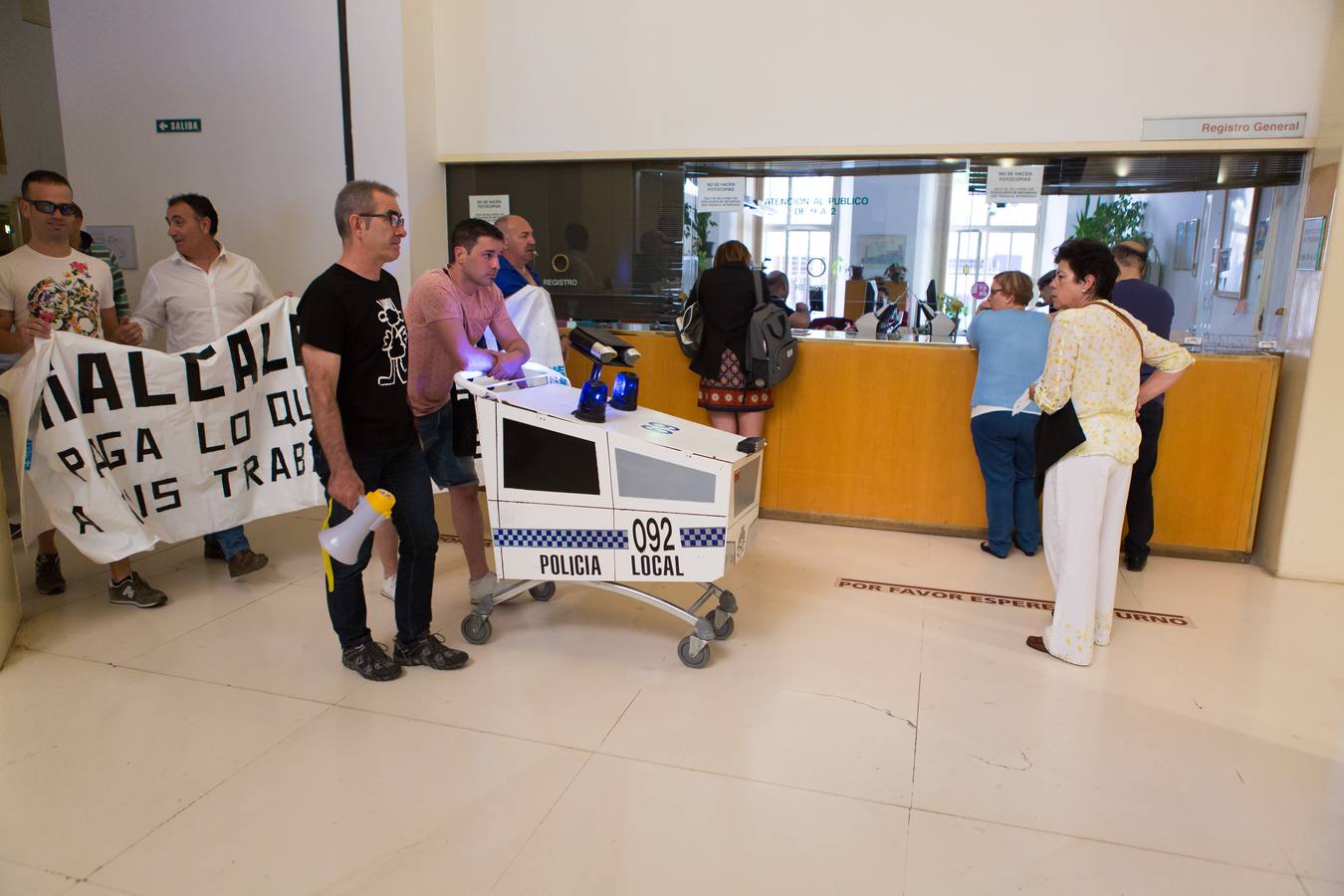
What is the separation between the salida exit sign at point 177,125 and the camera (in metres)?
5.57

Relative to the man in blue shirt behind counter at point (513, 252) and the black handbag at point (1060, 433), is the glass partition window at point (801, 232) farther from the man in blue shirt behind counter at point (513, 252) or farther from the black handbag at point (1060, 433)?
the black handbag at point (1060, 433)

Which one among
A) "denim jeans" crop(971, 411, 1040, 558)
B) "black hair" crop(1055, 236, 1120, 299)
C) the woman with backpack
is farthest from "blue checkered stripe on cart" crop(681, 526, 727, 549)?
"denim jeans" crop(971, 411, 1040, 558)

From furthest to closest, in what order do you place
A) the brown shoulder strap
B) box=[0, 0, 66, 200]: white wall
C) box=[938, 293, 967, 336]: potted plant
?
box=[0, 0, 66, 200]: white wall
box=[938, 293, 967, 336]: potted plant
the brown shoulder strap

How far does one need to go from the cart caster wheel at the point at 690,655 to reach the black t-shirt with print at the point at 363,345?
1234 mm

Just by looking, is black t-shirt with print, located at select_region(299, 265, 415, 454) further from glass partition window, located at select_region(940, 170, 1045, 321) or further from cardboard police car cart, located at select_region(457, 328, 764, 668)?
glass partition window, located at select_region(940, 170, 1045, 321)

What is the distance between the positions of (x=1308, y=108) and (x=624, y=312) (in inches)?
154

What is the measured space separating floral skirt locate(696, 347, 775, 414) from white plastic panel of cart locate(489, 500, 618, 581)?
1993 mm

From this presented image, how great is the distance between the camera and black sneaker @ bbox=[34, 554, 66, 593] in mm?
3771

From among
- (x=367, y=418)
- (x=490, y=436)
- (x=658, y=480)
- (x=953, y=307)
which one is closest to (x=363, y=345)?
(x=367, y=418)

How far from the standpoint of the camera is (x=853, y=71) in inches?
196

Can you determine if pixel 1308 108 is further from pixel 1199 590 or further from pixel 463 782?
pixel 463 782

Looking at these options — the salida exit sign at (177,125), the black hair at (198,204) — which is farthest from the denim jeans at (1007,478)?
the salida exit sign at (177,125)

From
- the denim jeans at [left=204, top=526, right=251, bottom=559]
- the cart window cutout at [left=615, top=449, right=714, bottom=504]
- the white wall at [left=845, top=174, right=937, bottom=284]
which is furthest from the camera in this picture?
the white wall at [left=845, top=174, right=937, bottom=284]

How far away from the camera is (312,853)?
7.02 feet
